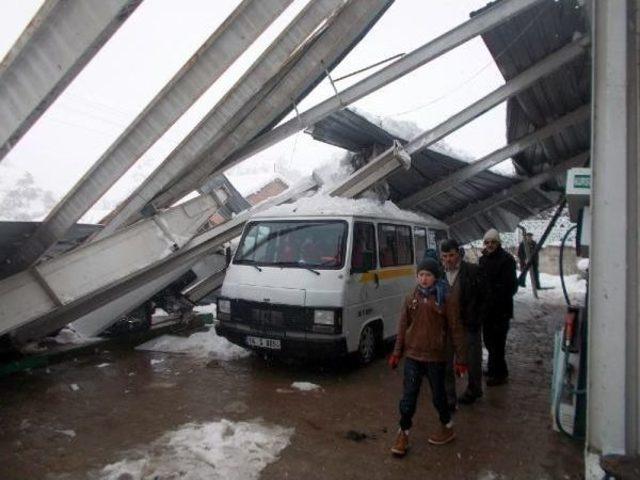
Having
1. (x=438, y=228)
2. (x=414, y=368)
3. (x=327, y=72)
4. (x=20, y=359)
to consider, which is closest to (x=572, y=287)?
(x=438, y=228)

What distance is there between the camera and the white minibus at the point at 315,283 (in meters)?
5.71

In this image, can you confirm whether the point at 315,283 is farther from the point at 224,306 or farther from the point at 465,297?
the point at 465,297

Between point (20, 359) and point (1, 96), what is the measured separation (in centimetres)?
378

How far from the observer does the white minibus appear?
571 cm

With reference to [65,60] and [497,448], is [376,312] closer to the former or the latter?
[497,448]

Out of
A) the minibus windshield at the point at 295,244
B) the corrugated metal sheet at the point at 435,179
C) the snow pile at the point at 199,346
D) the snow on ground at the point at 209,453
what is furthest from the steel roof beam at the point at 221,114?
the snow on ground at the point at 209,453

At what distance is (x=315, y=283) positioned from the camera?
19.1 feet

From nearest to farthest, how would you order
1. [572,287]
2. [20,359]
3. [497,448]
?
[497,448] → [20,359] → [572,287]

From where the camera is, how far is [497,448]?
A: 4.09 m

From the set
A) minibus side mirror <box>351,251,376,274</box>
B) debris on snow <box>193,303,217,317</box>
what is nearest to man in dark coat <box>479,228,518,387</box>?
minibus side mirror <box>351,251,376,274</box>

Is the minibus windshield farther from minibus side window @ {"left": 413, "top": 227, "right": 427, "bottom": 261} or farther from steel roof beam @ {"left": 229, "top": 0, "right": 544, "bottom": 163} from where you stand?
Result: minibus side window @ {"left": 413, "top": 227, "right": 427, "bottom": 261}

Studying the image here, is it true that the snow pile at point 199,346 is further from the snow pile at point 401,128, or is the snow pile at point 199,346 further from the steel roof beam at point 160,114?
the snow pile at point 401,128

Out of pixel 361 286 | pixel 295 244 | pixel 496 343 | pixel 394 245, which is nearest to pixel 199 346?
pixel 295 244

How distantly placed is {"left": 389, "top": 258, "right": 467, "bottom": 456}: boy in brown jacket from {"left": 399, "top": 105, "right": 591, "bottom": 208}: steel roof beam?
638 centimetres
